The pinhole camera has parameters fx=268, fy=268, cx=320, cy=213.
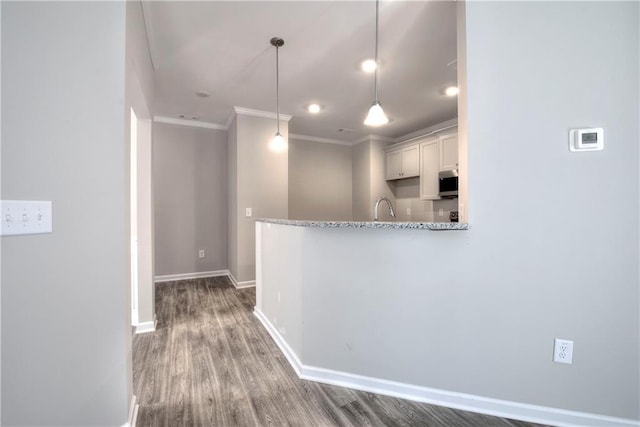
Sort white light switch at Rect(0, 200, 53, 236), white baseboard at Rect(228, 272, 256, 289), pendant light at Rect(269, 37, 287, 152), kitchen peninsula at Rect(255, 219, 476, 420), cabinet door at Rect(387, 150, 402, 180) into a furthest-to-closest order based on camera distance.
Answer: cabinet door at Rect(387, 150, 402, 180), white baseboard at Rect(228, 272, 256, 289), pendant light at Rect(269, 37, 287, 152), kitchen peninsula at Rect(255, 219, 476, 420), white light switch at Rect(0, 200, 53, 236)

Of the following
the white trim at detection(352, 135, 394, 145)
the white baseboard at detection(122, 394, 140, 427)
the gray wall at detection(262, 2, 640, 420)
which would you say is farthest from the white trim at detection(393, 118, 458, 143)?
the white baseboard at detection(122, 394, 140, 427)

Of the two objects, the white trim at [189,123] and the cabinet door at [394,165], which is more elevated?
the white trim at [189,123]

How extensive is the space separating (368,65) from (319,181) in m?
2.93

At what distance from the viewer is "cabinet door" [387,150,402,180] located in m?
5.00

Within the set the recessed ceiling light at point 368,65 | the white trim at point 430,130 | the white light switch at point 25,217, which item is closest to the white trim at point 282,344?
the white light switch at point 25,217

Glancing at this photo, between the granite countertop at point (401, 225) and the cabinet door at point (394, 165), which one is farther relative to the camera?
the cabinet door at point (394, 165)

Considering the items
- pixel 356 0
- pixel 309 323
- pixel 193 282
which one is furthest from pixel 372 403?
pixel 193 282

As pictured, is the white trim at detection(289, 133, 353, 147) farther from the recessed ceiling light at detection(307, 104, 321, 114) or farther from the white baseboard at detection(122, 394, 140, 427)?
the white baseboard at detection(122, 394, 140, 427)

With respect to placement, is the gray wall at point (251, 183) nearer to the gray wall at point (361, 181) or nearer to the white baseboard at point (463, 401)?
the gray wall at point (361, 181)

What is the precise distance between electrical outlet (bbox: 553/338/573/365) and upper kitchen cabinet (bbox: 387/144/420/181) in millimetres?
3535

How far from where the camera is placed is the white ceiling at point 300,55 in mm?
1981

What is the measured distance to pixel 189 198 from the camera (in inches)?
172

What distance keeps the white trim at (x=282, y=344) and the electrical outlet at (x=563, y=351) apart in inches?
56.6

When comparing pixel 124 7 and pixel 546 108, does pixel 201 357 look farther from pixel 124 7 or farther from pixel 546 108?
pixel 546 108
